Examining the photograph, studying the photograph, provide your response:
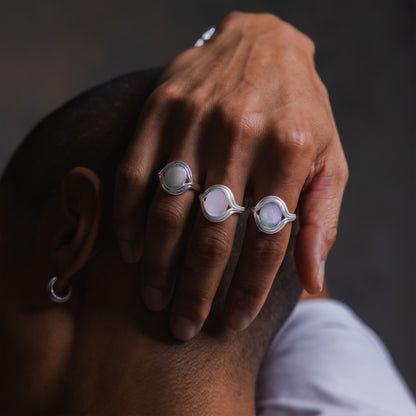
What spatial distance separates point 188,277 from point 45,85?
1.97 meters

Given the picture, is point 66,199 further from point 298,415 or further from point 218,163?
point 298,415

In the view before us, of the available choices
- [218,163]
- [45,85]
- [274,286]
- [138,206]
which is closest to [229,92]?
[218,163]

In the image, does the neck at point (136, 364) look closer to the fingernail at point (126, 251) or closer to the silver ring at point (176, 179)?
the fingernail at point (126, 251)

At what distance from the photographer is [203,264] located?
74cm

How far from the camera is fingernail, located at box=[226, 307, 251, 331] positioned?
2.54 feet

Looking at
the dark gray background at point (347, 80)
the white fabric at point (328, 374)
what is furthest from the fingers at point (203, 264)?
the dark gray background at point (347, 80)

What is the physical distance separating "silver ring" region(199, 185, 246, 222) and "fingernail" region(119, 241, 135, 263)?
150 millimetres

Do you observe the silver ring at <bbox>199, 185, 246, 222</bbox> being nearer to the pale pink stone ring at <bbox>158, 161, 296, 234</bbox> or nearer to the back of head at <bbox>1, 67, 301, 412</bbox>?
the pale pink stone ring at <bbox>158, 161, 296, 234</bbox>

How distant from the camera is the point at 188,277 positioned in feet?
2.48

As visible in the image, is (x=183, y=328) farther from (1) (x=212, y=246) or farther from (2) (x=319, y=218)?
(2) (x=319, y=218)

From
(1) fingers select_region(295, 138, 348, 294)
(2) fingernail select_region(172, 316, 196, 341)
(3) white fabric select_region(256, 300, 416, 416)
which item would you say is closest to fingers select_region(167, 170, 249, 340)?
(2) fingernail select_region(172, 316, 196, 341)

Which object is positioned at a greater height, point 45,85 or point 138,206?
point 138,206

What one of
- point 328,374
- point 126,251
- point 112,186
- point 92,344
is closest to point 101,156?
point 112,186

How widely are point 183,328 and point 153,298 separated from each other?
0.07m
